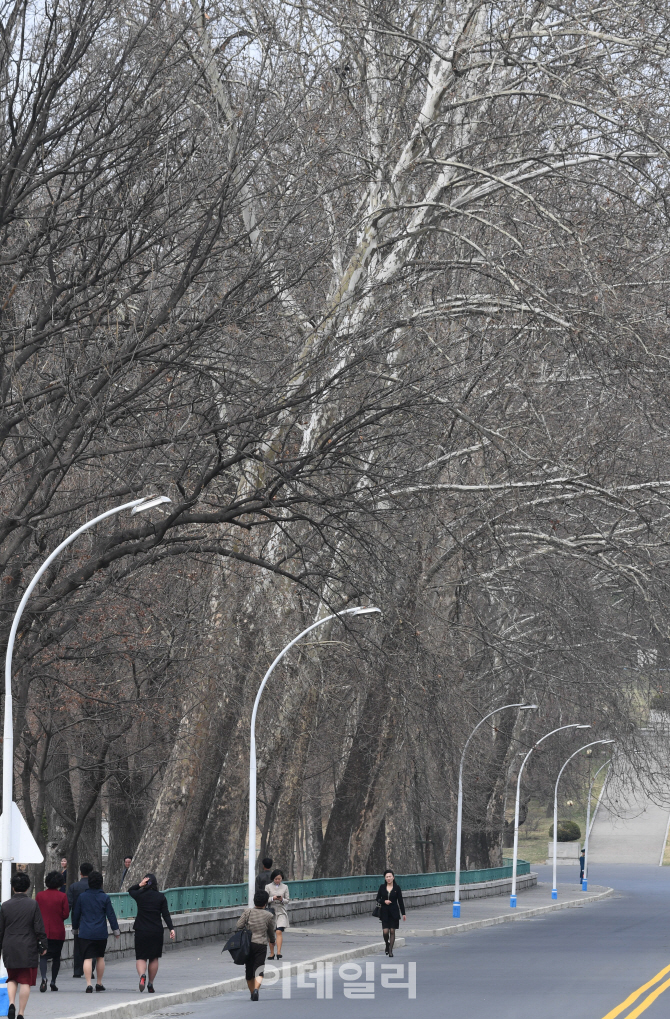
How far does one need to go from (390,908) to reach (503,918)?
16.9 m

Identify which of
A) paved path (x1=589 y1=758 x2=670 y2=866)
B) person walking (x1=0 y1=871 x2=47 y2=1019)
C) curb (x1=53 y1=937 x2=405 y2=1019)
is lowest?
paved path (x1=589 y1=758 x2=670 y2=866)

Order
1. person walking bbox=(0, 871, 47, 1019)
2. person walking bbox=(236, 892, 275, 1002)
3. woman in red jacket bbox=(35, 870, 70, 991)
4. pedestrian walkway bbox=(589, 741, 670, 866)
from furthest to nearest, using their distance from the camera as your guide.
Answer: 1. pedestrian walkway bbox=(589, 741, 670, 866)
2. woman in red jacket bbox=(35, 870, 70, 991)
3. person walking bbox=(236, 892, 275, 1002)
4. person walking bbox=(0, 871, 47, 1019)

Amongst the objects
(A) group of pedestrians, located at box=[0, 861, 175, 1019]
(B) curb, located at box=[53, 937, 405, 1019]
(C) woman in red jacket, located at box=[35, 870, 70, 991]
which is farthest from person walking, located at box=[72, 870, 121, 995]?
(B) curb, located at box=[53, 937, 405, 1019]

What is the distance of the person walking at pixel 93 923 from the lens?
18375mm

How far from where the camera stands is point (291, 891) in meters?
33.2

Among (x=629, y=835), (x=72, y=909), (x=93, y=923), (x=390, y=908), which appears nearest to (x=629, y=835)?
(x=629, y=835)

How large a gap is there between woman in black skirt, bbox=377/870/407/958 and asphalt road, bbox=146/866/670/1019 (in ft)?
1.54

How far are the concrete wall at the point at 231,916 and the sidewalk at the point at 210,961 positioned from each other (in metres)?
0.23

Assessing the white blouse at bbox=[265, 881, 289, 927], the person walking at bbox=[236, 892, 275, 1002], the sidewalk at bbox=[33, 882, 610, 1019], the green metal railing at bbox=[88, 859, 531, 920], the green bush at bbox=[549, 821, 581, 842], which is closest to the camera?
the sidewalk at bbox=[33, 882, 610, 1019]

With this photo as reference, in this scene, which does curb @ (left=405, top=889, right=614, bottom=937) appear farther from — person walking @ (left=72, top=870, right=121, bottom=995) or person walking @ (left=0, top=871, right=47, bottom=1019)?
person walking @ (left=0, top=871, right=47, bottom=1019)

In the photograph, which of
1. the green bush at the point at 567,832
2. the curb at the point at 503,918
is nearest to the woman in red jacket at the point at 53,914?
the curb at the point at 503,918

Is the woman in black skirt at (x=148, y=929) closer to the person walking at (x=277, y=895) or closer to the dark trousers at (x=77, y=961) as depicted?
the dark trousers at (x=77, y=961)

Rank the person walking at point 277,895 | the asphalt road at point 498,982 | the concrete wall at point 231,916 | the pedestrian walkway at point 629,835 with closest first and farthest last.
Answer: the asphalt road at point 498,982, the concrete wall at point 231,916, the person walking at point 277,895, the pedestrian walkway at point 629,835

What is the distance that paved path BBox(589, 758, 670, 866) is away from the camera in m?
97.0
